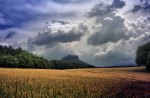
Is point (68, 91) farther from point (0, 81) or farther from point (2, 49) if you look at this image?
point (2, 49)

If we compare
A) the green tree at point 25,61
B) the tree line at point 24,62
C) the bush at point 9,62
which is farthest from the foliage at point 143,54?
the bush at point 9,62

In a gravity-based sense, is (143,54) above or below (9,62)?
above

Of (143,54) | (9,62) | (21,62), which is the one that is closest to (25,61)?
(21,62)

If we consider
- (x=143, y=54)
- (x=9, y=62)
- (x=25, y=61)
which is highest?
(x=143, y=54)

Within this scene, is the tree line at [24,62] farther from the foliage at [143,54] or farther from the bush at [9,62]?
the foliage at [143,54]

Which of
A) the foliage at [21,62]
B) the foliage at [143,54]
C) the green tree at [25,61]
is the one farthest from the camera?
the green tree at [25,61]

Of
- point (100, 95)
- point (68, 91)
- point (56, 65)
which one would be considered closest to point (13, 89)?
point (68, 91)

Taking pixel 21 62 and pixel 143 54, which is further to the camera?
pixel 21 62

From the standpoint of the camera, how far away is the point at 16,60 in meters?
85.2

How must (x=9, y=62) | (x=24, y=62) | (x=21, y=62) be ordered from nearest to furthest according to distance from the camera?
1. (x=9, y=62)
2. (x=21, y=62)
3. (x=24, y=62)

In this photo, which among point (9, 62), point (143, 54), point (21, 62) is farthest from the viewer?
point (21, 62)

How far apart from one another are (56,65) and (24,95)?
9440 centimetres

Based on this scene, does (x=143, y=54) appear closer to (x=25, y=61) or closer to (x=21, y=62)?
(x=25, y=61)

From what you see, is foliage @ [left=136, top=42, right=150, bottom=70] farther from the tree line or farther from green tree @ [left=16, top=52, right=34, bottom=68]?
green tree @ [left=16, top=52, right=34, bottom=68]
